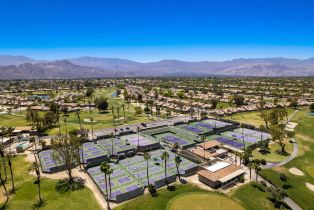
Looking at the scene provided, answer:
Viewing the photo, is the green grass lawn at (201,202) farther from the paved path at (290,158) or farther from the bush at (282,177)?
the paved path at (290,158)

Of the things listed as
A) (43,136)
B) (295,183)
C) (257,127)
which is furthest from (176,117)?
(295,183)

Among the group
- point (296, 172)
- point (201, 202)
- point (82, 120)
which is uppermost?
point (82, 120)

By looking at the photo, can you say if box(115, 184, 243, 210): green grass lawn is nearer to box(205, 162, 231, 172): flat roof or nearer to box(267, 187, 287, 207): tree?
box(205, 162, 231, 172): flat roof

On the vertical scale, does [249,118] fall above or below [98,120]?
above

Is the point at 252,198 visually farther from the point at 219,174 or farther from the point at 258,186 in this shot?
the point at 219,174

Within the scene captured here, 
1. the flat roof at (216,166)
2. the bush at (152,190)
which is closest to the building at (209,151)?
the flat roof at (216,166)

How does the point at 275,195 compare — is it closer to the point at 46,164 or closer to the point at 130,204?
the point at 130,204

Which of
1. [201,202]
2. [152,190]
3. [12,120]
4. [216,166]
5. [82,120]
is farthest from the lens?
[12,120]

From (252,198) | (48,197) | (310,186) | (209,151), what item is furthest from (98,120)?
(310,186)
